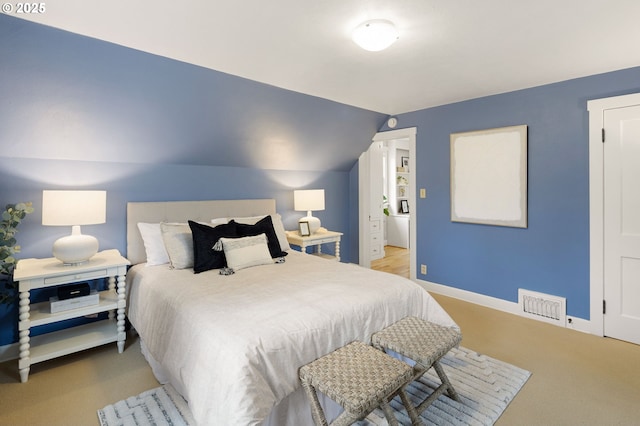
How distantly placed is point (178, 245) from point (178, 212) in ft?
2.08

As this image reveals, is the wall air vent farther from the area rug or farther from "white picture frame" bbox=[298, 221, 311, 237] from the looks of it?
"white picture frame" bbox=[298, 221, 311, 237]

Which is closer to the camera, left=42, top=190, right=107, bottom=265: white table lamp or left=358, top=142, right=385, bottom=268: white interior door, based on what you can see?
left=42, top=190, right=107, bottom=265: white table lamp

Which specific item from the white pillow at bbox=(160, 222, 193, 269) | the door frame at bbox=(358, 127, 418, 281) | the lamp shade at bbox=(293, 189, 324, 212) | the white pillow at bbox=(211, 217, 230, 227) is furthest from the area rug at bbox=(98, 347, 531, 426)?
the lamp shade at bbox=(293, 189, 324, 212)

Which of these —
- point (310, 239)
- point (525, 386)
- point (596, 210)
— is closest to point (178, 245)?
point (310, 239)

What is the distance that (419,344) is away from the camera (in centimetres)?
177

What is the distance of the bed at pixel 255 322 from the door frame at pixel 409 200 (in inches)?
69.1

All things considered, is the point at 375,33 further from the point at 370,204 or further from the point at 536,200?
the point at 370,204

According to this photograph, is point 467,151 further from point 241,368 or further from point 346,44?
point 241,368

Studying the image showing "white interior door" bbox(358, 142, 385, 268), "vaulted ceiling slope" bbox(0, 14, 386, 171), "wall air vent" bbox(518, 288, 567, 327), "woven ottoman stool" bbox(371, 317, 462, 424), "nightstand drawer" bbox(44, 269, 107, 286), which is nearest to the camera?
"woven ottoman stool" bbox(371, 317, 462, 424)

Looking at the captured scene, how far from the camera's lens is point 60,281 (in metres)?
2.27

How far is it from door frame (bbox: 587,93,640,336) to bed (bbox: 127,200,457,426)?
1595 millimetres

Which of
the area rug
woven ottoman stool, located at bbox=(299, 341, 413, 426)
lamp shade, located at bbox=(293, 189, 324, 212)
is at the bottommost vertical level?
the area rug

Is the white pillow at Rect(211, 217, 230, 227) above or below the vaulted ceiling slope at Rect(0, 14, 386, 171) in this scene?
below

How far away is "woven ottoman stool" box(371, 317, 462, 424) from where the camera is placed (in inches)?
66.6
